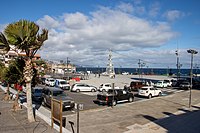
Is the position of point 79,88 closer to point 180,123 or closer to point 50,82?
point 50,82

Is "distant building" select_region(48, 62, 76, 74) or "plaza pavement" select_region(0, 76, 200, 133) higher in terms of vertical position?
"distant building" select_region(48, 62, 76, 74)

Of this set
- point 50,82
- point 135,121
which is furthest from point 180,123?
point 50,82

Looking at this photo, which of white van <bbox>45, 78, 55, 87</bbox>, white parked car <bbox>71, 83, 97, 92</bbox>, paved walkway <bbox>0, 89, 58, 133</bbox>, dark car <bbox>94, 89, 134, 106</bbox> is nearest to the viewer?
paved walkway <bbox>0, 89, 58, 133</bbox>

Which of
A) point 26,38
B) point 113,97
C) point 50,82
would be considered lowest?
point 113,97

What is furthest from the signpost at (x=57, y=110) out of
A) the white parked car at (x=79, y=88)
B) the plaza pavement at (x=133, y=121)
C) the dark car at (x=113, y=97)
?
the white parked car at (x=79, y=88)

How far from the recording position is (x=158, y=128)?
14.4 meters

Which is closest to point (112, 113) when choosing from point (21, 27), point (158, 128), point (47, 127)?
point (158, 128)

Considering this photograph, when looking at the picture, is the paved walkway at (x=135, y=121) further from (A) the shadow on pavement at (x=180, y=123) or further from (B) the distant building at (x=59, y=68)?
(B) the distant building at (x=59, y=68)

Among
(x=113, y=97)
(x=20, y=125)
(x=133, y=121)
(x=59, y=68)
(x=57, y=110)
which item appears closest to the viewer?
(x=57, y=110)

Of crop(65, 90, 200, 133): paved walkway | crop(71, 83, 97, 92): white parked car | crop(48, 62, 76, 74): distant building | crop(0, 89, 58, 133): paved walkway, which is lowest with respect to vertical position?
crop(65, 90, 200, 133): paved walkway

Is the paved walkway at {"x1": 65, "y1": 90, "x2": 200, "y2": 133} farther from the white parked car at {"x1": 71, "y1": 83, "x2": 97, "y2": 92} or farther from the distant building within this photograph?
the distant building

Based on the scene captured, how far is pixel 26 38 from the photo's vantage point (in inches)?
549

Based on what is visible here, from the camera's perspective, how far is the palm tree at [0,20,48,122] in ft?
45.1

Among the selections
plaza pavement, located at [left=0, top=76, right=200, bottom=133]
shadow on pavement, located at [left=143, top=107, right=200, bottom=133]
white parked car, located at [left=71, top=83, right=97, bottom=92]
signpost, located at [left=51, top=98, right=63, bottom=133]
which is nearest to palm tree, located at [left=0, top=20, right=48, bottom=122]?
signpost, located at [left=51, top=98, right=63, bottom=133]
